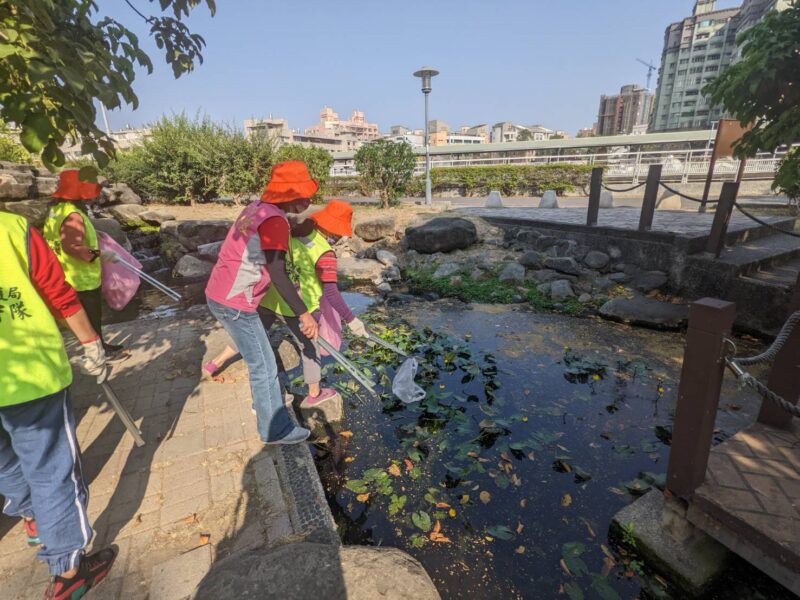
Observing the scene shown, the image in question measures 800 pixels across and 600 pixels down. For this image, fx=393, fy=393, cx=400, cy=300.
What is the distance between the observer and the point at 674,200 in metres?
11.9

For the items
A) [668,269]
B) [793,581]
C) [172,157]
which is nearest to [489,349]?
[793,581]

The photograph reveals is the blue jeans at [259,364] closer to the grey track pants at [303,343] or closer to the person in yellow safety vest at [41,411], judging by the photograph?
the grey track pants at [303,343]

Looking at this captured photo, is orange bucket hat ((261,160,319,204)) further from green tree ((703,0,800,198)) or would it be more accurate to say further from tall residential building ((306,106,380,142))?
tall residential building ((306,106,380,142))

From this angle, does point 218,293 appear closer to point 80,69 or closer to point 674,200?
point 80,69

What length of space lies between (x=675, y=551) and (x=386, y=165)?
13205mm

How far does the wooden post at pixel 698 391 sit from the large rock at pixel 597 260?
6173mm

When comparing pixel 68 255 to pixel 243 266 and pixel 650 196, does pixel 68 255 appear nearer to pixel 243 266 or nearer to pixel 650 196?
pixel 243 266

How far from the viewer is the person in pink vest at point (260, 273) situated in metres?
2.65

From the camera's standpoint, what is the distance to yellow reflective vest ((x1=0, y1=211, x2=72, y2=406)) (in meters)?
1.61

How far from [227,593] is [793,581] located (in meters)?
2.66

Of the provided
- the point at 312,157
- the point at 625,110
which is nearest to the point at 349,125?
the point at 625,110

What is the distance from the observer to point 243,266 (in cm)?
274

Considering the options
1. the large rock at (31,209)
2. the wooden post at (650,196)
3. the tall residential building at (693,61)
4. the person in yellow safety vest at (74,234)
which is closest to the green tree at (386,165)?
the wooden post at (650,196)

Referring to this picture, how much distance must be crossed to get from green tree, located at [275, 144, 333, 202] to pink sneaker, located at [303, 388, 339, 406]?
1355cm
